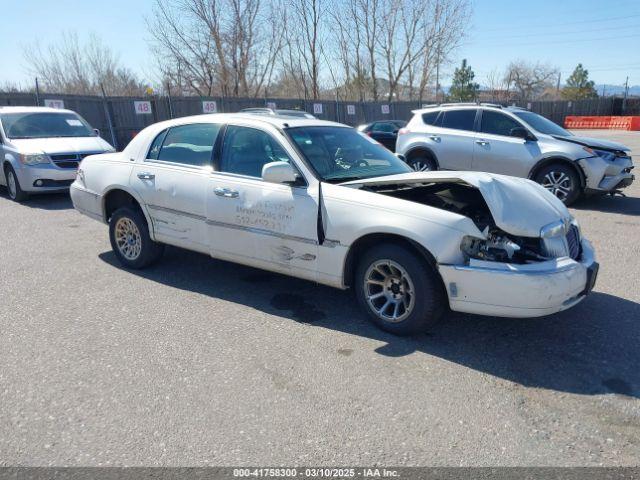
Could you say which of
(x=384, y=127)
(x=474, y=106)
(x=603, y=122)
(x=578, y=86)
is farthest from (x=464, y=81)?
(x=474, y=106)

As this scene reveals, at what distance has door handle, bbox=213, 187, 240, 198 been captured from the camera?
4586 millimetres

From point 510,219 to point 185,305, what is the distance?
9.49 feet

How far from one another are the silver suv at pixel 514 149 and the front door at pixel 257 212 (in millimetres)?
6062

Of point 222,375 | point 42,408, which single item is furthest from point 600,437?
point 42,408

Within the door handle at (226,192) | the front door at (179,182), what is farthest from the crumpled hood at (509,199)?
the front door at (179,182)

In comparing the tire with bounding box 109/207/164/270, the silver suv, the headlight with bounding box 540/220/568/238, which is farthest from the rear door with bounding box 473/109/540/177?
the tire with bounding box 109/207/164/270

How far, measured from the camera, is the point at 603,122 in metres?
37.1

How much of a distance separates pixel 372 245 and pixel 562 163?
248 inches

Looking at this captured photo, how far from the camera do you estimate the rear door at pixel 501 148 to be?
9062 millimetres

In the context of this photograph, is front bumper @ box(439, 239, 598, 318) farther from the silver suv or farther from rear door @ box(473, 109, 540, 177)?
rear door @ box(473, 109, 540, 177)

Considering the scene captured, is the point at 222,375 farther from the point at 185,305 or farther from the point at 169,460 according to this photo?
the point at 185,305

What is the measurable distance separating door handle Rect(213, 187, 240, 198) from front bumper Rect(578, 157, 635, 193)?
261 inches

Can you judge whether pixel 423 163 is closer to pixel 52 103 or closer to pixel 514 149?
pixel 514 149

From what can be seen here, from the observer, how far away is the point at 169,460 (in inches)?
103
